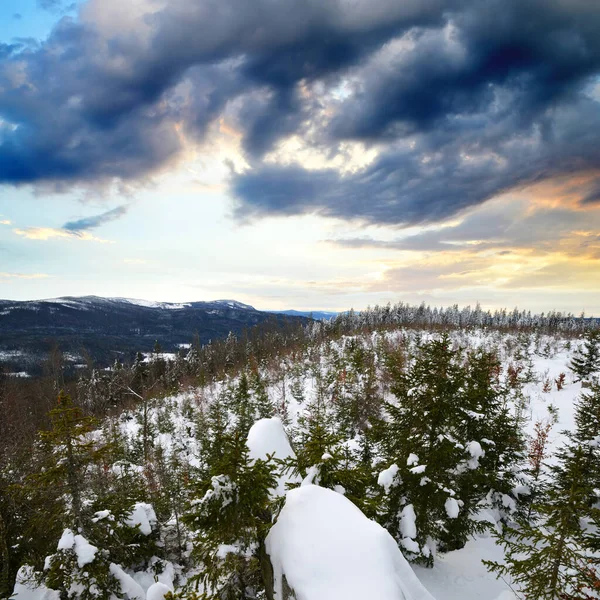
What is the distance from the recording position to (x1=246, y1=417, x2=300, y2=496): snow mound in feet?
28.9

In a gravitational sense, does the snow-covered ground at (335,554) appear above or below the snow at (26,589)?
above

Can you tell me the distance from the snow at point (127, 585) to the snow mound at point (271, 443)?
13.3ft

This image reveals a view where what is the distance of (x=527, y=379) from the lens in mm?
29469

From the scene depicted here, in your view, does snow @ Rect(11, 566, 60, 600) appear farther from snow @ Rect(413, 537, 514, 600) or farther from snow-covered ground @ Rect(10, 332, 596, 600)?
snow @ Rect(413, 537, 514, 600)

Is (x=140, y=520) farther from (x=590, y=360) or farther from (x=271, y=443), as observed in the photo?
(x=590, y=360)

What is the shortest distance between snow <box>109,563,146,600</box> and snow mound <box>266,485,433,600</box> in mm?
5299

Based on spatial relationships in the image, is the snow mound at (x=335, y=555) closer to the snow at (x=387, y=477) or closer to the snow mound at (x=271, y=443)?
the snow mound at (x=271, y=443)

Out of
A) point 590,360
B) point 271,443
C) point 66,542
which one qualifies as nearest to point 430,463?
point 271,443

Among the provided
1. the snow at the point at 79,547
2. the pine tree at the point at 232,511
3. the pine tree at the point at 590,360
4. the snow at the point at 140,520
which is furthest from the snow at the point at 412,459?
the pine tree at the point at 590,360

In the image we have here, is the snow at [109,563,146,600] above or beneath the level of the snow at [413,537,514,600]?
above

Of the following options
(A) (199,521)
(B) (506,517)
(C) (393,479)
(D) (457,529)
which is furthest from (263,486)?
(B) (506,517)

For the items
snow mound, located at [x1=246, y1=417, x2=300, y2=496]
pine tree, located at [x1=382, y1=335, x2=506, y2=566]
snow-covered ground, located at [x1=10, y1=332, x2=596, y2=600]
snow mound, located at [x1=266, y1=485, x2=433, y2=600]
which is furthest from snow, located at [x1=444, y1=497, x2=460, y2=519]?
snow mound, located at [x1=266, y1=485, x2=433, y2=600]

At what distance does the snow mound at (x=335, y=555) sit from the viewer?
3.91 m

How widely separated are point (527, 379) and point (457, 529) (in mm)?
25020
